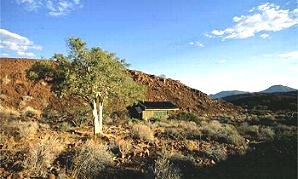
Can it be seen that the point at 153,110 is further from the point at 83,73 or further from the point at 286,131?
the point at 83,73

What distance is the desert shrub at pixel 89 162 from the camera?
12.0 metres

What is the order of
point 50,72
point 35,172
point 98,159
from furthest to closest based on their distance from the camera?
point 50,72 → point 98,159 → point 35,172

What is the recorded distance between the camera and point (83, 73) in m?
22.0

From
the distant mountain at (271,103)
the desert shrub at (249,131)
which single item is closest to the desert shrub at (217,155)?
the desert shrub at (249,131)

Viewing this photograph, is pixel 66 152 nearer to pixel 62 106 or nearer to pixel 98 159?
pixel 98 159

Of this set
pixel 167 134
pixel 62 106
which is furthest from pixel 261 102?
pixel 167 134

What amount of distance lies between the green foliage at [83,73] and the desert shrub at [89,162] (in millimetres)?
7969

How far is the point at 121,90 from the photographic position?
2389 centimetres

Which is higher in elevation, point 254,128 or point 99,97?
point 99,97

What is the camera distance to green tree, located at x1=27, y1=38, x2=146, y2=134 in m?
21.3

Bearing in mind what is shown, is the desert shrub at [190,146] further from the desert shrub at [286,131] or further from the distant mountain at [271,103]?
the distant mountain at [271,103]

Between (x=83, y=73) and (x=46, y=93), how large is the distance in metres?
40.8

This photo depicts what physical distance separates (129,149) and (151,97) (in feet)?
176

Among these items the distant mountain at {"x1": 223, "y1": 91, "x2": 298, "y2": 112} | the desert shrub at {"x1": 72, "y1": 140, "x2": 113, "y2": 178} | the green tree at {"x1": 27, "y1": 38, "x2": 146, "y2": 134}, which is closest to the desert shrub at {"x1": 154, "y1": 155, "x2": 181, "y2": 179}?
the desert shrub at {"x1": 72, "y1": 140, "x2": 113, "y2": 178}
